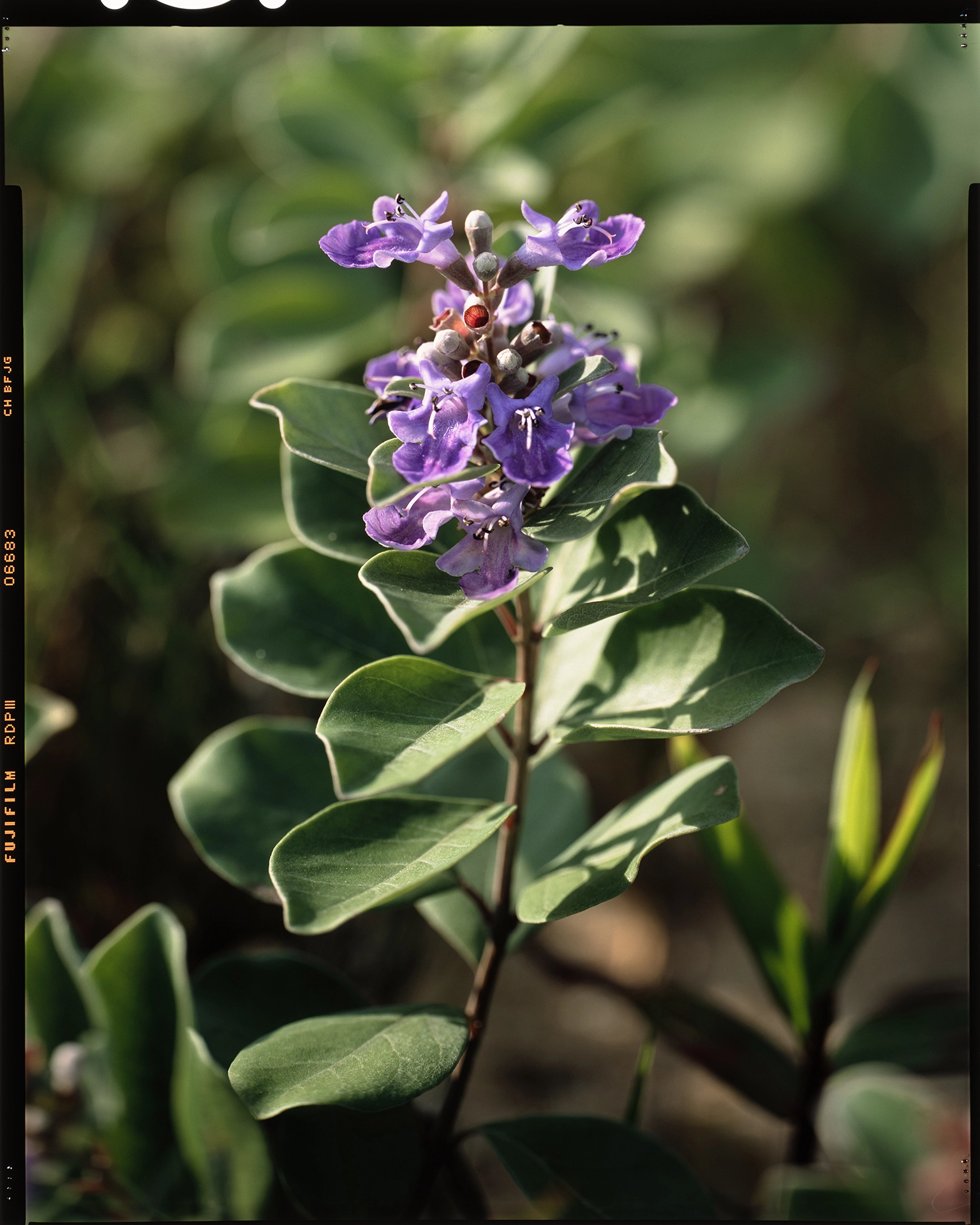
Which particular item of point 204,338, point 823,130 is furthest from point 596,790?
point 823,130

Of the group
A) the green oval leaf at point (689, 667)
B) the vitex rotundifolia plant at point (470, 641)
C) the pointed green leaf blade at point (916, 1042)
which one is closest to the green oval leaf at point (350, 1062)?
the vitex rotundifolia plant at point (470, 641)

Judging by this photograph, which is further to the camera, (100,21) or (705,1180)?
(705,1180)

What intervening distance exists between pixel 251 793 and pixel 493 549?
35 centimetres

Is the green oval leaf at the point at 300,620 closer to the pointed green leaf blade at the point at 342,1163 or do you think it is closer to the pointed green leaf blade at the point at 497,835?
the pointed green leaf blade at the point at 497,835

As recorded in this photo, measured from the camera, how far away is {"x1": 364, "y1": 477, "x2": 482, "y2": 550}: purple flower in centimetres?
59

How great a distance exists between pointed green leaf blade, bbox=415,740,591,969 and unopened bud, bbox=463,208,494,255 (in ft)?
1.62

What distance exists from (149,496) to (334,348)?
352 mm

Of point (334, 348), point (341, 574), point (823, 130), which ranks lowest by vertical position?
point (341, 574)

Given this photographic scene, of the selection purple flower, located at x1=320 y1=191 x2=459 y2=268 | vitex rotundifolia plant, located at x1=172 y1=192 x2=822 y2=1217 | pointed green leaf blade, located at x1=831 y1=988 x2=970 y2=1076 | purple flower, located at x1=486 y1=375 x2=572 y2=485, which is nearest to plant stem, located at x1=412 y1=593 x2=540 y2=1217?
vitex rotundifolia plant, located at x1=172 y1=192 x2=822 y2=1217

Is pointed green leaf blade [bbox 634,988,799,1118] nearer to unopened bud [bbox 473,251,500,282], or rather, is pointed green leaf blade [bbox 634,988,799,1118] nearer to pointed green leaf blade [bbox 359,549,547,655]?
pointed green leaf blade [bbox 359,549,547,655]

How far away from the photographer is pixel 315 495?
75 cm

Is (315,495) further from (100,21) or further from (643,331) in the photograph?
(643,331)

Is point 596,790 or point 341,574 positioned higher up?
point 341,574

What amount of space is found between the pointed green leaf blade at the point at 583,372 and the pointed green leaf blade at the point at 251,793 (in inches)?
14.7
